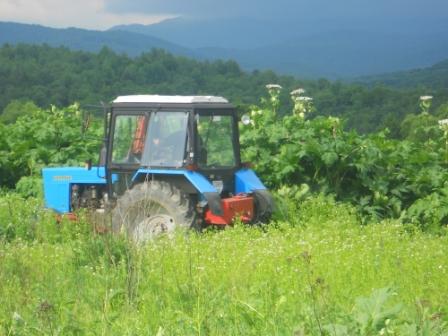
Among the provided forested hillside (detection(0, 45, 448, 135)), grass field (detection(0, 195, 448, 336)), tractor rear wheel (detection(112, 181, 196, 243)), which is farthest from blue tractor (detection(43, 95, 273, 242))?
forested hillside (detection(0, 45, 448, 135))

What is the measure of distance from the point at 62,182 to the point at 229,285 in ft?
19.4

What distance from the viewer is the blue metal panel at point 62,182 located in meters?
12.3

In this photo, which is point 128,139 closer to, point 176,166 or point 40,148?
point 176,166

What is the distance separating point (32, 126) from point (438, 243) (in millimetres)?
8789

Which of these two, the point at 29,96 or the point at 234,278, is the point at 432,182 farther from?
the point at 29,96

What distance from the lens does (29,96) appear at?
4969cm

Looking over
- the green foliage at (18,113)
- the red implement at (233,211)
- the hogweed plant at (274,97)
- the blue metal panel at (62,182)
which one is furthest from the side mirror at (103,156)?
the green foliage at (18,113)

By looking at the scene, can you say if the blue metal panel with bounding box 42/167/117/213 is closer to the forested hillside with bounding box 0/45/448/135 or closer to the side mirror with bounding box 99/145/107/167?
the side mirror with bounding box 99/145/107/167

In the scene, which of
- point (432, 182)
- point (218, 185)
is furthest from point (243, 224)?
point (432, 182)

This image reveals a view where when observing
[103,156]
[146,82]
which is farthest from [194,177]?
[146,82]

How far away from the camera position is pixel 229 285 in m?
6.91

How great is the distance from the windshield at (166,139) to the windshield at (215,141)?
208 millimetres

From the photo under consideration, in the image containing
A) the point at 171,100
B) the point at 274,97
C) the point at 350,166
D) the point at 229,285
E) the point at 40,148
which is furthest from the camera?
the point at 274,97

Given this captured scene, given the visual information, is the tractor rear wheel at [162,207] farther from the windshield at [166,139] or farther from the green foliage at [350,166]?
the green foliage at [350,166]
